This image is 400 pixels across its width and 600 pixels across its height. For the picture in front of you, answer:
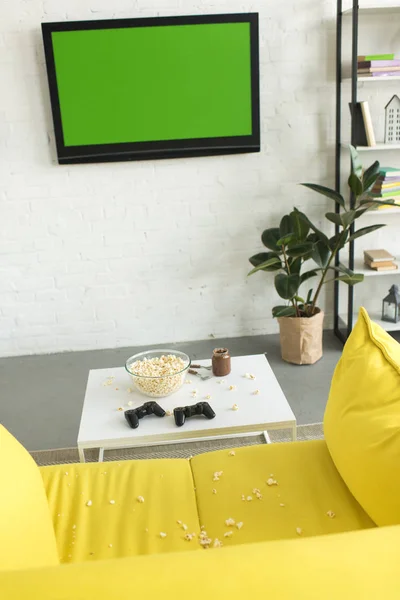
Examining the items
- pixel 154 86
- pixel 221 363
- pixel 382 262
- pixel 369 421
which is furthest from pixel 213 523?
pixel 154 86

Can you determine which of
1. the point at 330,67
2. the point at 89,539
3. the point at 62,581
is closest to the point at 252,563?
the point at 62,581

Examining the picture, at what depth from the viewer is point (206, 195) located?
3.48 meters

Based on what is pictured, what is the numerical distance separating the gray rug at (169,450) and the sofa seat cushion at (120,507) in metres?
0.75

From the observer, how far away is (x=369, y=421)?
1392 mm

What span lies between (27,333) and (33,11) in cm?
178

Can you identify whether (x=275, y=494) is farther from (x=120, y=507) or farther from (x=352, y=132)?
(x=352, y=132)

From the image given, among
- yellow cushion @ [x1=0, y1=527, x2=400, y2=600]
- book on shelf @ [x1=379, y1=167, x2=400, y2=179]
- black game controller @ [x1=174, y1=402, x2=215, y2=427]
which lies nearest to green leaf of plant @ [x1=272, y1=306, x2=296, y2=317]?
book on shelf @ [x1=379, y1=167, x2=400, y2=179]

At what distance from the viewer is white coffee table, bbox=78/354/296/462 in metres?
2.01

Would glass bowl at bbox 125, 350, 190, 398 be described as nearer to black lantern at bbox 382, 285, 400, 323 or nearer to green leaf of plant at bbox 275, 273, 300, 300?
green leaf of plant at bbox 275, 273, 300, 300

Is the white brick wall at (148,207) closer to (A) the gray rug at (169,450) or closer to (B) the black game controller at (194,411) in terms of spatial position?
(A) the gray rug at (169,450)

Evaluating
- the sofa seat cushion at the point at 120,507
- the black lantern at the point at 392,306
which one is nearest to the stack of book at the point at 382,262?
the black lantern at the point at 392,306

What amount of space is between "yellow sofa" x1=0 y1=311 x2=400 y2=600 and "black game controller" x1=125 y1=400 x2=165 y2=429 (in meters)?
0.24

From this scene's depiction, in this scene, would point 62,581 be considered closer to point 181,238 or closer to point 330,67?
point 181,238

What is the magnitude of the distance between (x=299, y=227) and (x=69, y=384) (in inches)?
58.5
